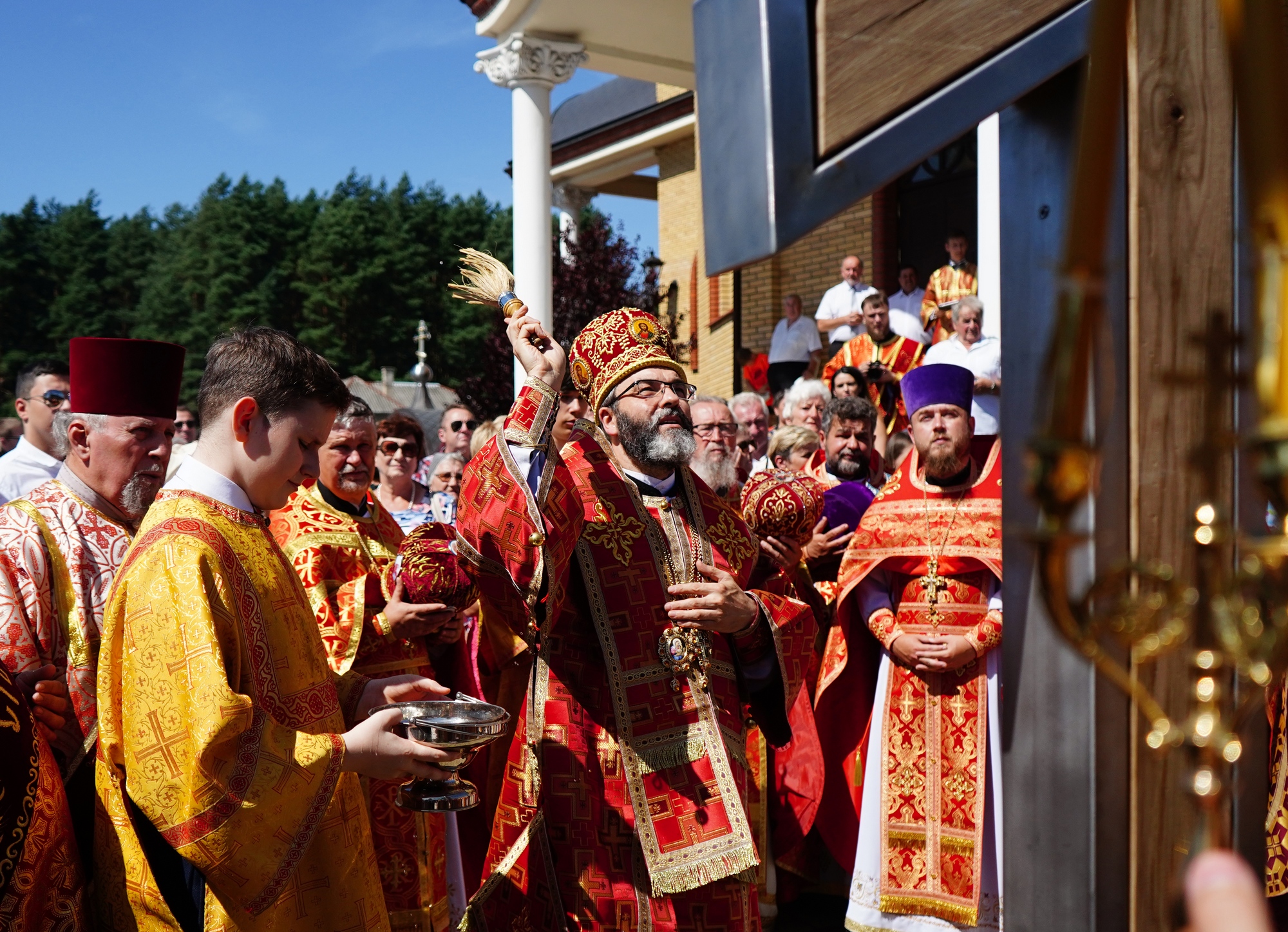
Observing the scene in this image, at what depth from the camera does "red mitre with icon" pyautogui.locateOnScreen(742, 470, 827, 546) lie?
4551mm

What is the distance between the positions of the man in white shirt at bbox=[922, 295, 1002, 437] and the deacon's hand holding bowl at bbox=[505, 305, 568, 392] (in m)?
5.80

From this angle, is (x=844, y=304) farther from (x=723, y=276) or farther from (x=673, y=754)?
(x=673, y=754)

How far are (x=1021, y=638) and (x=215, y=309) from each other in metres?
60.2

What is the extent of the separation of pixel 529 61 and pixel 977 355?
6144mm

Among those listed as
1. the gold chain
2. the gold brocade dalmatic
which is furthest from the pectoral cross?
the gold brocade dalmatic

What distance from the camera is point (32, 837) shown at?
2.66 meters

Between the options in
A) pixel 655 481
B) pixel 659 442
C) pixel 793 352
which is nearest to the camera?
pixel 659 442

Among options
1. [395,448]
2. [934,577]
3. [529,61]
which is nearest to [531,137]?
[529,61]

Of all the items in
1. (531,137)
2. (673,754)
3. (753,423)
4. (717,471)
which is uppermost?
(531,137)

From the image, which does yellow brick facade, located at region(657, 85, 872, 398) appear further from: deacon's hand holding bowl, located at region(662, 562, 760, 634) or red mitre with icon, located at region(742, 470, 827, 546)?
deacon's hand holding bowl, located at region(662, 562, 760, 634)

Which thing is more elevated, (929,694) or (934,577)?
(934,577)

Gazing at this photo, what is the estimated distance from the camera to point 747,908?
367 centimetres

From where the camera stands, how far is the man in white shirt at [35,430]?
6066 millimetres

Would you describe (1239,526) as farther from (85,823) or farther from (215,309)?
(215,309)
